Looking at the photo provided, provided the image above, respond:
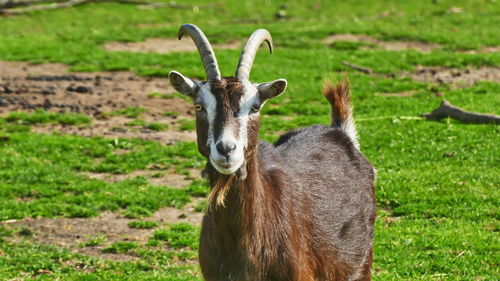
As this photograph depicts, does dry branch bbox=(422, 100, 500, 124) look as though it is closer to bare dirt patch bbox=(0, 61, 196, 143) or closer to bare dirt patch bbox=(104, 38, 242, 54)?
bare dirt patch bbox=(0, 61, 196, 143)

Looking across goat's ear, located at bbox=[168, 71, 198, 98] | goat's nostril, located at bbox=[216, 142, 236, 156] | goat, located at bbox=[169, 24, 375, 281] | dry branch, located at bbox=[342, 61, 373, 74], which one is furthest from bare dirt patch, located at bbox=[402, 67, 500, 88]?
goat's nostril, located at bbox=[216, 142, 236, 156]

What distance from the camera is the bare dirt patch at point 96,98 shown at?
14.6m

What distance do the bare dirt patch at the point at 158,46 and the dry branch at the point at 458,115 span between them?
805cm

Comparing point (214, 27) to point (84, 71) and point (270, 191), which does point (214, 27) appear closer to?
point (84, 71)

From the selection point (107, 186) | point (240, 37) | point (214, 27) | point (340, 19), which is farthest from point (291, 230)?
point (340, 19)

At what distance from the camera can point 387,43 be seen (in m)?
Answer: 21.6

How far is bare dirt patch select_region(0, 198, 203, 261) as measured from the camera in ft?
32.6

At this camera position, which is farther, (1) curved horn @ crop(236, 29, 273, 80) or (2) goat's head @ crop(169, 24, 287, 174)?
(1) curved horn @ crop(236, 29, 273, 80)

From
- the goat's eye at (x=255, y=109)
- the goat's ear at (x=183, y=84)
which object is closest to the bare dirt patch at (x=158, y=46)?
the goat's ear at (x=183, y=84)

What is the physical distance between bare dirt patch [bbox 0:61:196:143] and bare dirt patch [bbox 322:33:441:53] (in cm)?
598

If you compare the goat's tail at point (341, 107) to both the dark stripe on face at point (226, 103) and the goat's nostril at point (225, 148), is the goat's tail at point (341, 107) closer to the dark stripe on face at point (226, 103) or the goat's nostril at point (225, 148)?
the dark stripe on face at point (226, 103)

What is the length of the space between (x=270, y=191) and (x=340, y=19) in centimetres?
2026

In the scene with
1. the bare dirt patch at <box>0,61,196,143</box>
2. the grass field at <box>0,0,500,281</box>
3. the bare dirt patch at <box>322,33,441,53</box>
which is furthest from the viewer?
the bare dirt patch at <box>322,33,441,53</box>

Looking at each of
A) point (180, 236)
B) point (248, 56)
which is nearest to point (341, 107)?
point (248, 56)
